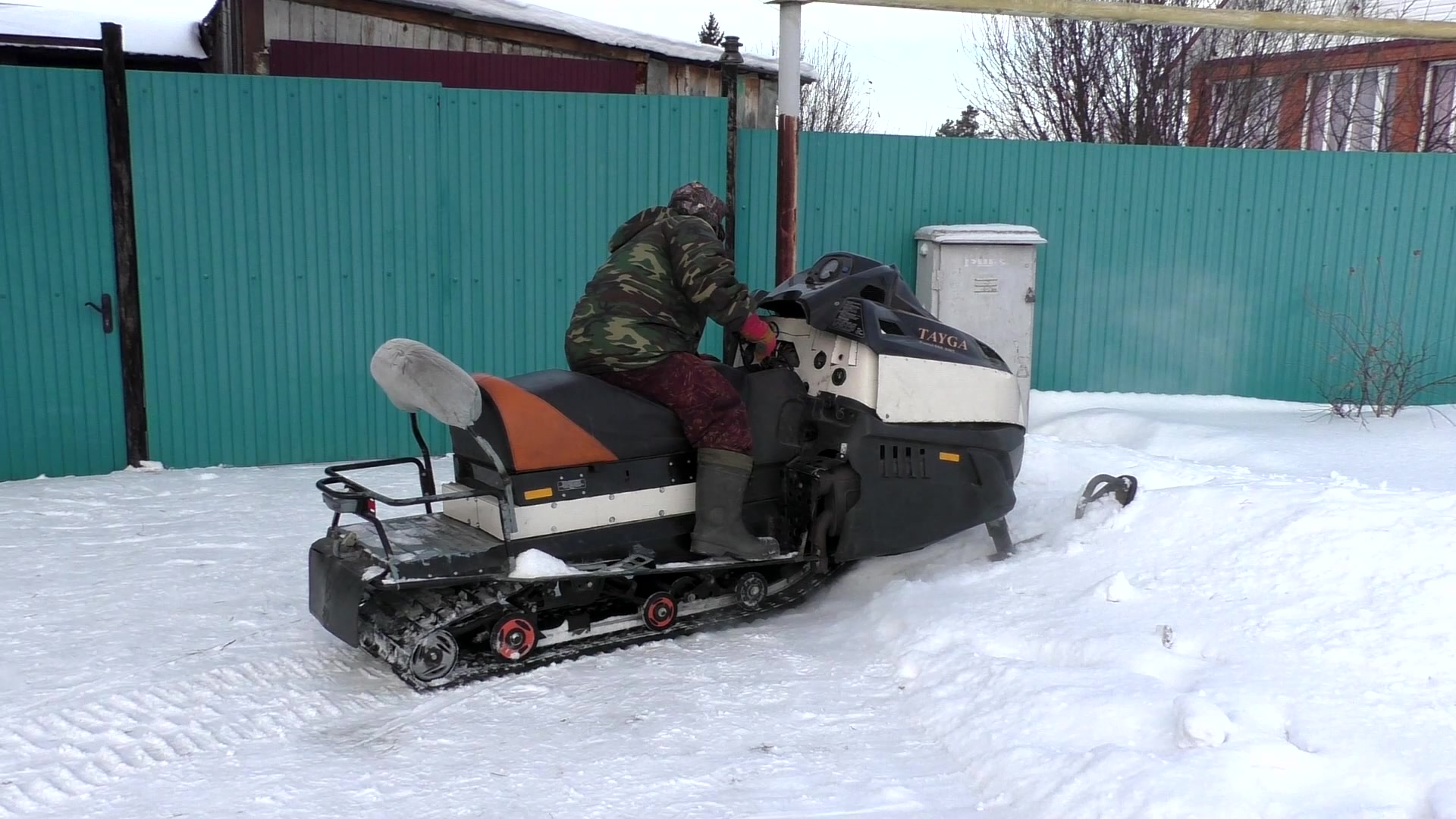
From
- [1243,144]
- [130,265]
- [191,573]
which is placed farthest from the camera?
[1243,144]

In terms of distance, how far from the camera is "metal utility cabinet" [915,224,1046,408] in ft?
26.3

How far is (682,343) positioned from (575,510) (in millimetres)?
817

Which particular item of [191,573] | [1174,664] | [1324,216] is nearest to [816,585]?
[1174,664]

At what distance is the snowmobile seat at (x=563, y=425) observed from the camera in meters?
4.30

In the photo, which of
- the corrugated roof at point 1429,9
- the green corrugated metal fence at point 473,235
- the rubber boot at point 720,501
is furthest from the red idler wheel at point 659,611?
the corrugated roof at point 1429,9

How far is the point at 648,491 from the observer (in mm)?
4641

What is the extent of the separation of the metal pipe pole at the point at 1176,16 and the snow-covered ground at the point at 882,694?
3646 mm

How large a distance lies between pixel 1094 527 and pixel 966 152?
4294 mm

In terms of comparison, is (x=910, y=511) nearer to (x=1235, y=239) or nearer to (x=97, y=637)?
A: (x=97, y=637)

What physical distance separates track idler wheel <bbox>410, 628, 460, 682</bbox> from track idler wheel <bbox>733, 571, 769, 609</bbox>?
4.08 ft

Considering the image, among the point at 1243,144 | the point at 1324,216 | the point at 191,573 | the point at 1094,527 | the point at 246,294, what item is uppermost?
the point at 1243,144

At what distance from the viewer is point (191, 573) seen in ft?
17.6

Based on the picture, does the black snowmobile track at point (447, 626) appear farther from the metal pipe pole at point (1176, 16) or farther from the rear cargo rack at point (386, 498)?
the metal pipe pole at point (1176, 16)

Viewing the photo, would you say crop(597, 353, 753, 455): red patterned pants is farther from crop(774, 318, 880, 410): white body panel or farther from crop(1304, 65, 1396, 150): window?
crop(1304, 65, 1396, 150): window
